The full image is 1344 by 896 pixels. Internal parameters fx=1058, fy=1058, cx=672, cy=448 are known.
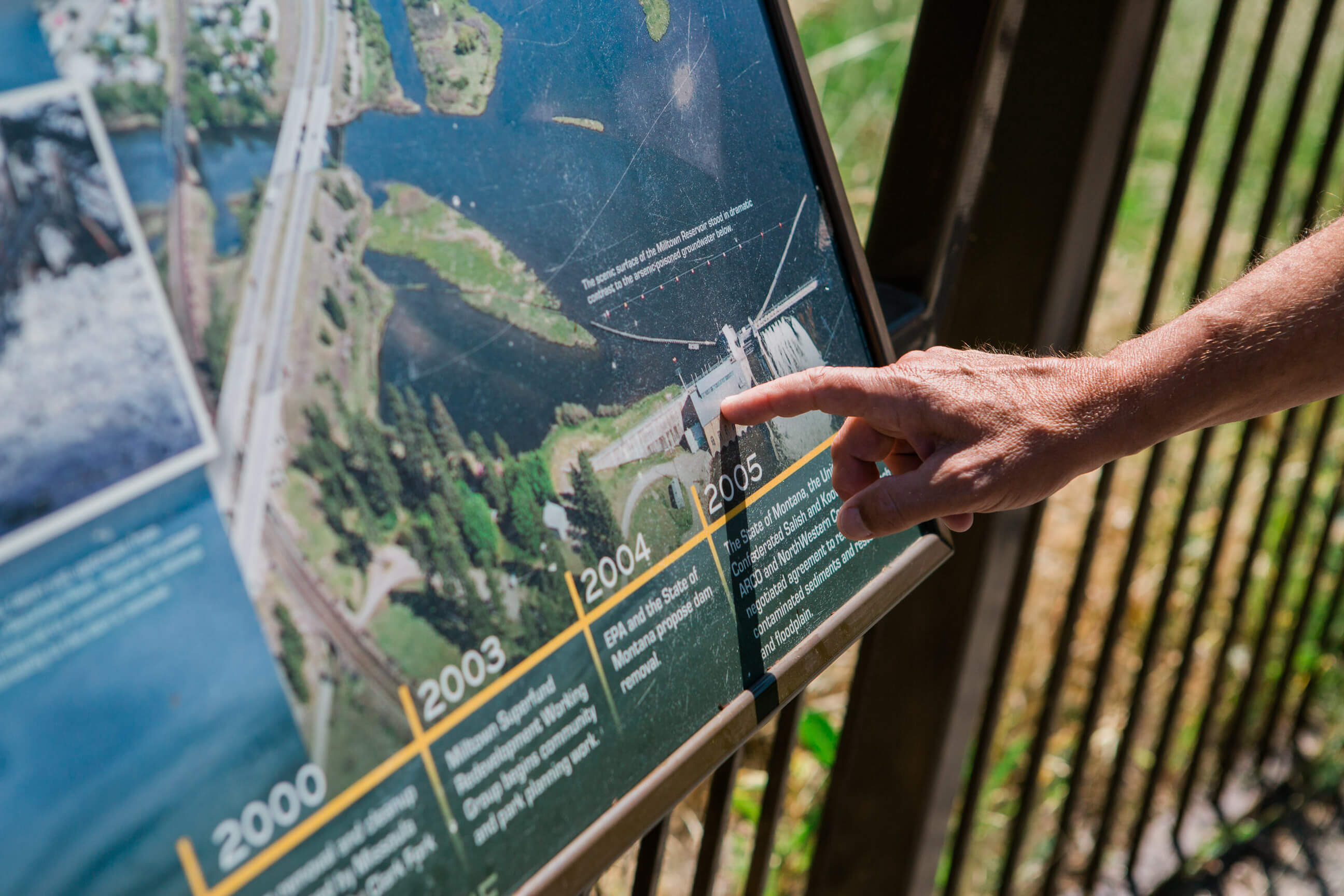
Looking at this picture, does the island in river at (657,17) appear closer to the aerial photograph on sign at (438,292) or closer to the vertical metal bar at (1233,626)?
the aerial photograph on sign at (438,292)

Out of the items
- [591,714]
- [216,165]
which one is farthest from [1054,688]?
[216,165]

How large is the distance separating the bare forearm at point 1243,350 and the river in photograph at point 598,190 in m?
0.30

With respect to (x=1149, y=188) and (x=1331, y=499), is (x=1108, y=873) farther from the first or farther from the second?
(x=1149, y=188)

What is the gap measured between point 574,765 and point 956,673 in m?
0.86

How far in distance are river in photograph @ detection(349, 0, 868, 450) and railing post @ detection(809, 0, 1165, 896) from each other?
1.08ft

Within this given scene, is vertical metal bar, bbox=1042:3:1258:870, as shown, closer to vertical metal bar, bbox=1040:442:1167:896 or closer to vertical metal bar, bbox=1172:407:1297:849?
vertical metal bar, bbox=1040:442:1167:896

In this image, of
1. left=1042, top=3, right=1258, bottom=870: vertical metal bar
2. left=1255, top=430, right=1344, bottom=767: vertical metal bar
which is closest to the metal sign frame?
left=1042, top=3, right=1258, bottom=870: vertical metal bar

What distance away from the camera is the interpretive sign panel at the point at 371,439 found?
1.60ft

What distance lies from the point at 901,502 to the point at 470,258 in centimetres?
42

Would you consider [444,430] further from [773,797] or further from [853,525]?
[773,797]

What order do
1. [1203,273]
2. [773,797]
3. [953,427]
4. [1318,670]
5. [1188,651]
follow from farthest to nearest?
[1318,670] < [1188,651] < [1203,273] < [773,797] < [953,427]

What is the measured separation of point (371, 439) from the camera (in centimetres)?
59

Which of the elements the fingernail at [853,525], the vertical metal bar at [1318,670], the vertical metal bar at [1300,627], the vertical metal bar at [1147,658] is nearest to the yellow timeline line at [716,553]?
the fingernail at [853,525]

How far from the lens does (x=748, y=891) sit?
120 cm
